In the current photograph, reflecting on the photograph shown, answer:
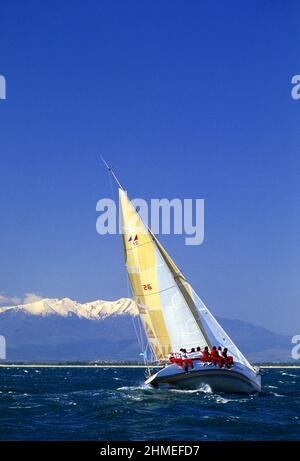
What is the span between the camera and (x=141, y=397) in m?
42.4

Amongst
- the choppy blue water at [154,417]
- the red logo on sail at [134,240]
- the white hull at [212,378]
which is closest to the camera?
the choppy blue water at [154,417]

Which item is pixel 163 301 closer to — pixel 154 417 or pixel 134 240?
pixel 134 240

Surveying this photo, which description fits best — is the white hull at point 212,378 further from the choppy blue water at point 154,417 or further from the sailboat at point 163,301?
the choppy blue water at point 154,417

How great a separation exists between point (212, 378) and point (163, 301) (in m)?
6.70

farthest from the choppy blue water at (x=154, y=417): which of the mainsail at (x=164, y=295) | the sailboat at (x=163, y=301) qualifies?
the mainsail at (x=164, y=295)

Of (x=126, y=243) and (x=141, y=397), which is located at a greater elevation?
(x=126, y=243)

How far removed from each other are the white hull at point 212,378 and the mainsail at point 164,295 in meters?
2.07

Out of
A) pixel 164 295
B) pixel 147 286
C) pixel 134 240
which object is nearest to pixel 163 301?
pixel 164 295

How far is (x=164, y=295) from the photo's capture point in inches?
1859

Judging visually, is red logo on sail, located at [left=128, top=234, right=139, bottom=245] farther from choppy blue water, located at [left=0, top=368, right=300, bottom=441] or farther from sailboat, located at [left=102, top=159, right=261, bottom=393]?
choppy blue water, located at [left=0, top=368, right=300, bottom=441]

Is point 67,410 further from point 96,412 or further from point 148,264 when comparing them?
point 148,264

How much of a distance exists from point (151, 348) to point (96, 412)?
50.5ft

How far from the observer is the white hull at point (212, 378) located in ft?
142
